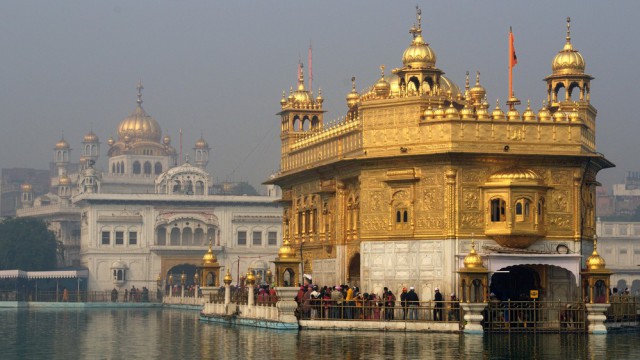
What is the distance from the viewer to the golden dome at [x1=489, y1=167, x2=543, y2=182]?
36594 mm

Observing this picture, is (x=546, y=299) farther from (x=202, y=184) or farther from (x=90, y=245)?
(x=202, y=184)

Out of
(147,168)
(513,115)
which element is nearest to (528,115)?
(513,115)

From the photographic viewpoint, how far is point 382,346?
28.9 meters

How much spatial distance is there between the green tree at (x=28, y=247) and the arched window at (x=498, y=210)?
2450 inches

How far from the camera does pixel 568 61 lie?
1642 inches

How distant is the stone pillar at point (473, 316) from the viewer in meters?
33.6

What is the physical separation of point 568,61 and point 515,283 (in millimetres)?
7602

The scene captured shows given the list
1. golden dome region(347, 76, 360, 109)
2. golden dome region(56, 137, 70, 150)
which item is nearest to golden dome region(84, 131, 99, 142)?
golden dome region(56, 137, 70, 150)

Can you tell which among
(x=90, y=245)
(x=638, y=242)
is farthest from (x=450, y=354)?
(x=638, y=242)

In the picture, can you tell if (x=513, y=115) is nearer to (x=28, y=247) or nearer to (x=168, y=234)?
(x=168, y=234)

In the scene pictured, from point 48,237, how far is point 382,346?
70.3 metres

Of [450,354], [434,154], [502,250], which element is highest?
[434,154]

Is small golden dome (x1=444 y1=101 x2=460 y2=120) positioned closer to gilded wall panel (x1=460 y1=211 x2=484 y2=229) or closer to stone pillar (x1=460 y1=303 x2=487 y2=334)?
gilded wall panel (x1=460 y1=211 x2=484 y2=229)

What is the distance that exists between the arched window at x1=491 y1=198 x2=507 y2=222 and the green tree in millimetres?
62225
